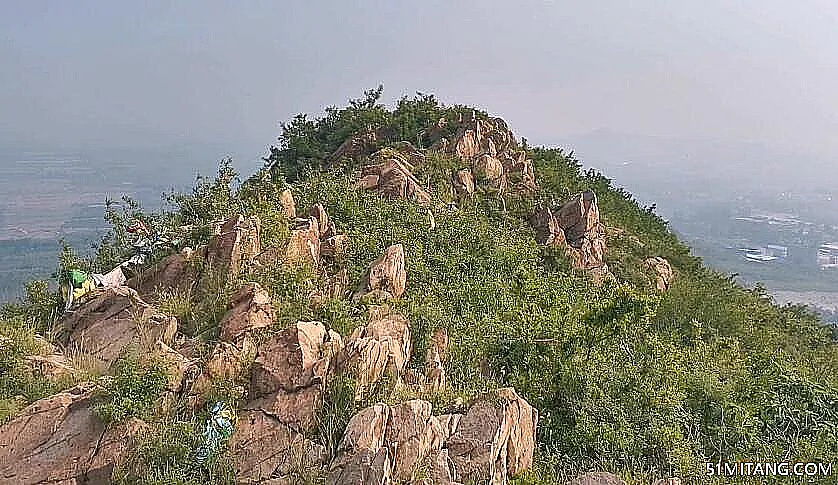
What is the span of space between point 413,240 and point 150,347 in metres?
8.80

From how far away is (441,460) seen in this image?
827 centimetres

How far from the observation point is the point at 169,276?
12.1 meters

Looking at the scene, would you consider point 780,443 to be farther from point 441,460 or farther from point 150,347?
point 150,347

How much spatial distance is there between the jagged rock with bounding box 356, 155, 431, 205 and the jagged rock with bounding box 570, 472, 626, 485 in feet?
38.9

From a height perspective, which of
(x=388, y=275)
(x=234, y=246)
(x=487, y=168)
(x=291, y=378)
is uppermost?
(x=487, y=168)

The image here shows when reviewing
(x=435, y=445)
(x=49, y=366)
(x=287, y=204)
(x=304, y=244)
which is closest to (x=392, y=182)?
(x=287, y=204)

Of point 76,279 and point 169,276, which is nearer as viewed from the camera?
point 76,279

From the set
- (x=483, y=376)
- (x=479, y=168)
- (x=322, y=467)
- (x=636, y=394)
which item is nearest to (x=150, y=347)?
(x=322, y=467)

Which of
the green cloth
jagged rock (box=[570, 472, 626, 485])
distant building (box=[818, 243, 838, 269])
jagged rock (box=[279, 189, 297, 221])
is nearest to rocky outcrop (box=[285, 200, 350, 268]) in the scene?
jagged rock (box=[279, 189, 297, 221])

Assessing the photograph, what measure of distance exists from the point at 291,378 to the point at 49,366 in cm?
314

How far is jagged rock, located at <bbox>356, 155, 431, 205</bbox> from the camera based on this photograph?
67.1 ft

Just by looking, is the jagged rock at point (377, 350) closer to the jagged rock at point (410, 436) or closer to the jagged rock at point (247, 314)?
the jagged rock at point (410, 436)

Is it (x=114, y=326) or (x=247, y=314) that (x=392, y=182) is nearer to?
(x=247, y=314)

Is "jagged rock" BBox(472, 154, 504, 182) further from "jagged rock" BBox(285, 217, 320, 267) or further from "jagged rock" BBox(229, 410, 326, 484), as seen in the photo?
"jagged rock" BBox(229, 410, 326, 484)
